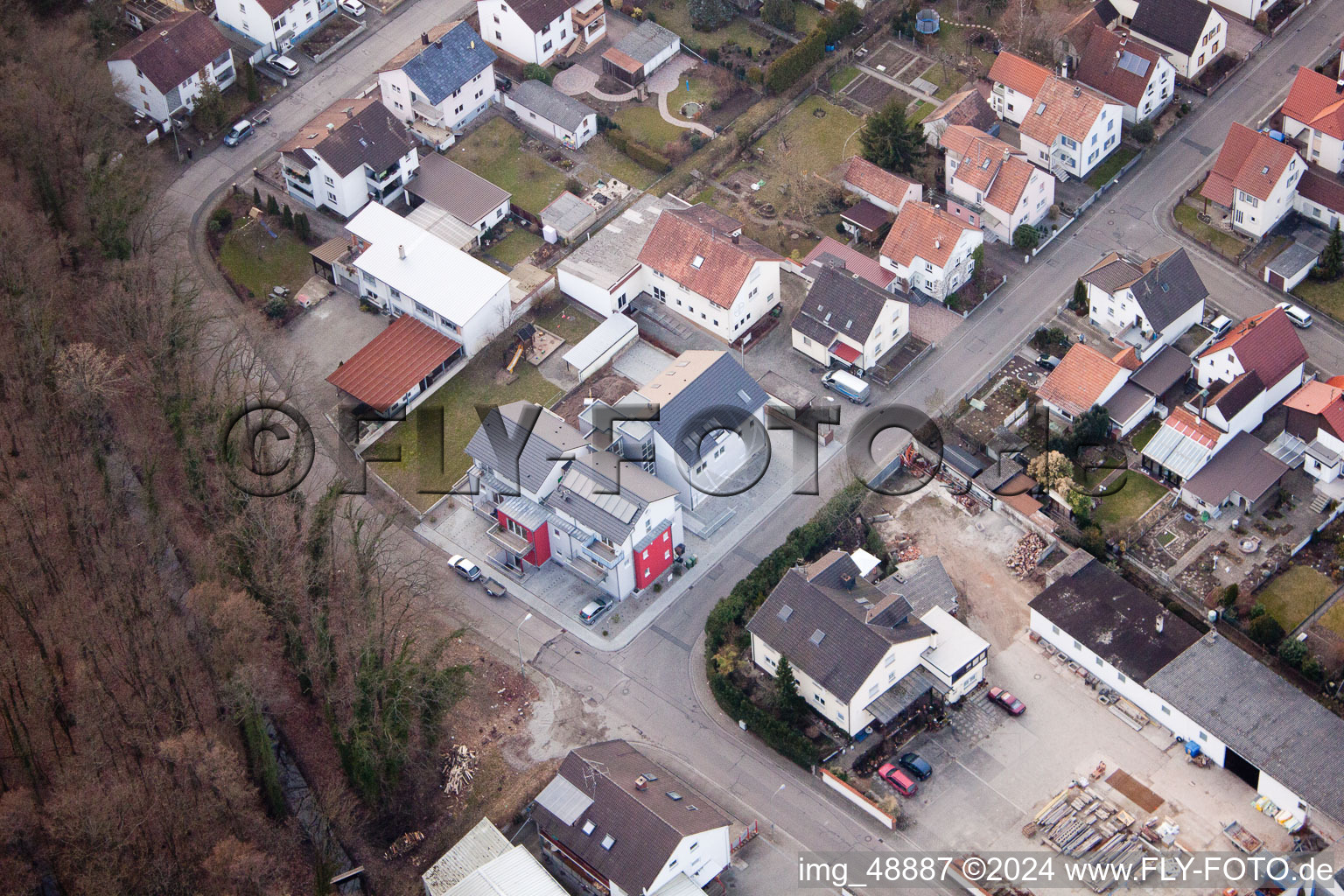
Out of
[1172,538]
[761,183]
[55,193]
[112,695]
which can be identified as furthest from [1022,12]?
[112,695]

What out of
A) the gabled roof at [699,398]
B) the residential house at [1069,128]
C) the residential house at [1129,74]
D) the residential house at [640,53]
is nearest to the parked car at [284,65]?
the residential house at [640,53]

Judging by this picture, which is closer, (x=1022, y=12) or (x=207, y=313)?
(x=207, y=313)

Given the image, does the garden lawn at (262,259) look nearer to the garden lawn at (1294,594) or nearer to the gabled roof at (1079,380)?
the gabled roof at (1079,380)

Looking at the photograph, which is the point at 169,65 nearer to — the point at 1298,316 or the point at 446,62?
the point at 446,62

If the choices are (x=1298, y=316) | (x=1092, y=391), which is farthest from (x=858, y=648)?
(x=1298, y=316)

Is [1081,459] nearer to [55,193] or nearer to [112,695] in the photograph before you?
[112,695]

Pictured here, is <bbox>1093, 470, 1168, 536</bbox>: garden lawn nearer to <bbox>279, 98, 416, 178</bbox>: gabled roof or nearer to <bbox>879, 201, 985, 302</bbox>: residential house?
<bbox>879, 201, 985, 302</bbox>: residential house

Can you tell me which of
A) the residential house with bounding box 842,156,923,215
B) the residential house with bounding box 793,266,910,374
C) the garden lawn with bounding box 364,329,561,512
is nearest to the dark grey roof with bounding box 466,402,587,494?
the garden lawn with bounding box 364,329,561,512

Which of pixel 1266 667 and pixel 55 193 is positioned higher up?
pixel 55 193
